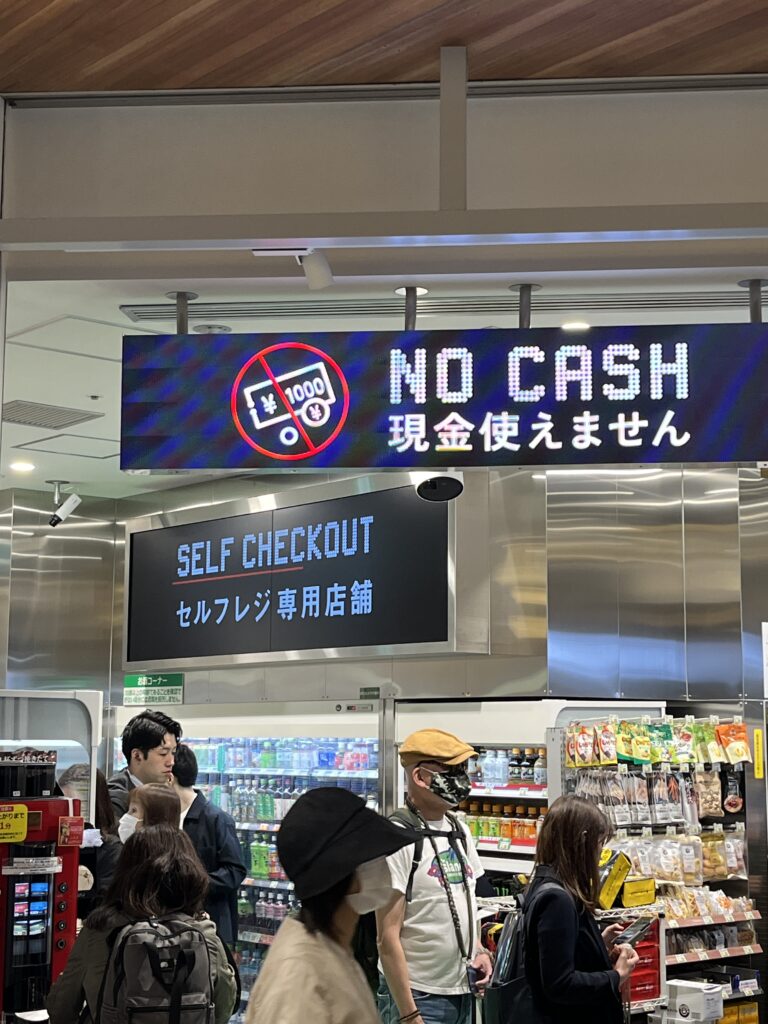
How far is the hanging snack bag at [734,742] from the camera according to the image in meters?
7.61

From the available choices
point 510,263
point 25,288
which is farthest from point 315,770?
point 510,263

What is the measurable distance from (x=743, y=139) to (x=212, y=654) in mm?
5488

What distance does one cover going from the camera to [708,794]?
764cm

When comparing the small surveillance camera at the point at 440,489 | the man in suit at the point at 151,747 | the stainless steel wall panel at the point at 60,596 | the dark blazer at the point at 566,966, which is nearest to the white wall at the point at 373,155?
the small surveillance camera at the point at 440,489

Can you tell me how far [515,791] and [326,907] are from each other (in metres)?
5.17

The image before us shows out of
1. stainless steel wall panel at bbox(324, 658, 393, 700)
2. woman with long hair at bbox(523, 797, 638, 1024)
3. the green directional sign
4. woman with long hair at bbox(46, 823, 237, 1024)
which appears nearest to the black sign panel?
stainless steel wall panel at bbox(324, 658, 393, 700)

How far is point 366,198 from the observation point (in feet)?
13.8

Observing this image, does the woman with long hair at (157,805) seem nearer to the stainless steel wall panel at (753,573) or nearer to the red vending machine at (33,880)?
the red vending machine at (33,880)

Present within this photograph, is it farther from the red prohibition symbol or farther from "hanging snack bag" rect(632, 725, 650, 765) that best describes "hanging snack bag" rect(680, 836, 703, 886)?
the red prohibition symbol

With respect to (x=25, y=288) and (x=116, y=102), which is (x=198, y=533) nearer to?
(x=25, y=288)

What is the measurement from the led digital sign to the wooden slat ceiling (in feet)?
2.58

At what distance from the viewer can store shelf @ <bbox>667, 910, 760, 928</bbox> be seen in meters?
6.97

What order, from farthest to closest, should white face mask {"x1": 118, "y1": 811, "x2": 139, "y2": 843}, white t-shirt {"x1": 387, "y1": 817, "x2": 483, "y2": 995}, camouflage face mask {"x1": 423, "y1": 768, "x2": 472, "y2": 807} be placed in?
white face mask {"x1": 118, "y1": 811, "x2": 139, "y2": 843} < camouflage face mask {"x1": 423, "y1": 768, "x2": 472, "y2": 807} < white t-shirt {"x1": 387, "y1": 817, "x2": 483, "y2": 995}

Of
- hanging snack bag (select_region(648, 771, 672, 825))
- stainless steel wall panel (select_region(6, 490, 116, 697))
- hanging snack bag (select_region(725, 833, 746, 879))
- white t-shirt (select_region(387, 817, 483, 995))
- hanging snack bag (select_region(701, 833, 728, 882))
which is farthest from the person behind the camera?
stainless steel wall panel (select_region(6, 490, 116, 697))
